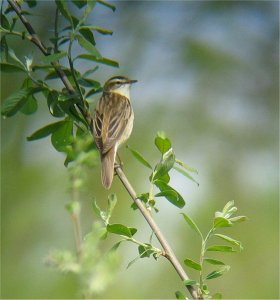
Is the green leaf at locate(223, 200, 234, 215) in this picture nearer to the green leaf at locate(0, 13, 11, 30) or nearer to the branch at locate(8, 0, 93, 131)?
the branch at locate(8, 0, 93, 131)

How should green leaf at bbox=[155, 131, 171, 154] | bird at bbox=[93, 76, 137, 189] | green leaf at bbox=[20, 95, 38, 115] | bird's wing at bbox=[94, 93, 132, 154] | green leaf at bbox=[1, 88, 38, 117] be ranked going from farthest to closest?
1. bird's wing at bbox=[94, 93, 132, 154]
2. bird at bbox=[93, 76, 137, 189]
3. green leaf at bbox=[20, 95, 38, 115]
4. green leaf at bbox=[1, 88, 38, 117]
5. green leaf at bbox=[155, 131, 171, 154]

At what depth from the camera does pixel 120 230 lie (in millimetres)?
2502

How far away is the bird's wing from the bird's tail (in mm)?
212

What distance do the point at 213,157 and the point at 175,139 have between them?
70 cm

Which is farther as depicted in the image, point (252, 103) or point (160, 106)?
point (252, 103)

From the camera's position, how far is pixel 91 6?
2.97 metres

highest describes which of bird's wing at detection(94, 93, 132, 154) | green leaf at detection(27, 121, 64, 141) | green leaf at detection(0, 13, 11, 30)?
green leaf at detection(0, 13, 11, 30)

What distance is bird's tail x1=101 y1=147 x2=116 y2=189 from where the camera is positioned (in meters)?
4.25

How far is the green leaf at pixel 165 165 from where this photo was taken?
2.65 m

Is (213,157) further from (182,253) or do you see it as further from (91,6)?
(91,6)

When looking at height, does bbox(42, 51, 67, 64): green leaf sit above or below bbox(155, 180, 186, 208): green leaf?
above

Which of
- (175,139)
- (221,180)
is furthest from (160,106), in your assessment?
(221,180)

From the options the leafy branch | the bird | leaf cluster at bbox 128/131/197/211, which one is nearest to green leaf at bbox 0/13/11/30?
the leafy branch

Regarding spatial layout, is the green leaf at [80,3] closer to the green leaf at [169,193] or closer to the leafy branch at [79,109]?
the leafy branch at [79,109]
